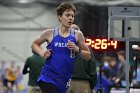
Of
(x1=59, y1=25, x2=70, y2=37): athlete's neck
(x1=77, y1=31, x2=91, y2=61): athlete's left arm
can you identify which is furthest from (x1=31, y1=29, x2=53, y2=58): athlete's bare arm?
(x1=77, y1=31, x2=91, y2=61): athlete's left arm

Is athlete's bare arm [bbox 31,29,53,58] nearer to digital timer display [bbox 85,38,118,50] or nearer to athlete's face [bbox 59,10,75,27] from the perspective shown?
athlete's face [bbox 59,10,75,27]

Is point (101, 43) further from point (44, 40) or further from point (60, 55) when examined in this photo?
point (60, 55)

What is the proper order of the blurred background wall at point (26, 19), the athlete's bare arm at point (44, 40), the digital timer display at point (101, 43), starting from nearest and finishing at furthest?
the athlete's bare arm at point (44, 40), the digital timer display at point (101, 43), the blurred background wall at point (26, 19)

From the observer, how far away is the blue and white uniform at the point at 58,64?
16.4 feet

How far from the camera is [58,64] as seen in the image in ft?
16.4

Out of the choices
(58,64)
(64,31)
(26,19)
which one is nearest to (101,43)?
(26,19)

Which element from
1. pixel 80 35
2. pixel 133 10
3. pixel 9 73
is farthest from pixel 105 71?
pixel 80 35

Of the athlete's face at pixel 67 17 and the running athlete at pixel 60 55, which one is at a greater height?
the athlete's face at pixel 67 17

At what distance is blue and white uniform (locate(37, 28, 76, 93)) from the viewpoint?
5.00 metres

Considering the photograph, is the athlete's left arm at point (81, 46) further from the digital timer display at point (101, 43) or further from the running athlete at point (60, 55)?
the digital timer display at point (101, 43)

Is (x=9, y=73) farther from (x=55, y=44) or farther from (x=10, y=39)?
(x=55, y=44)

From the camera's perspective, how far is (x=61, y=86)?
504cm

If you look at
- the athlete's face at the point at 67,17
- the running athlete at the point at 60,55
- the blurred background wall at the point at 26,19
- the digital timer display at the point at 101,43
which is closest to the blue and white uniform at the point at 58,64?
the running athlete at the point at 60,55

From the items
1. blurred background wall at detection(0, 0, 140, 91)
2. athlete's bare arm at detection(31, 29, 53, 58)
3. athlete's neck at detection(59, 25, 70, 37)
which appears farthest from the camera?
blurred background wall at detection(0, 0, 140, 91)
